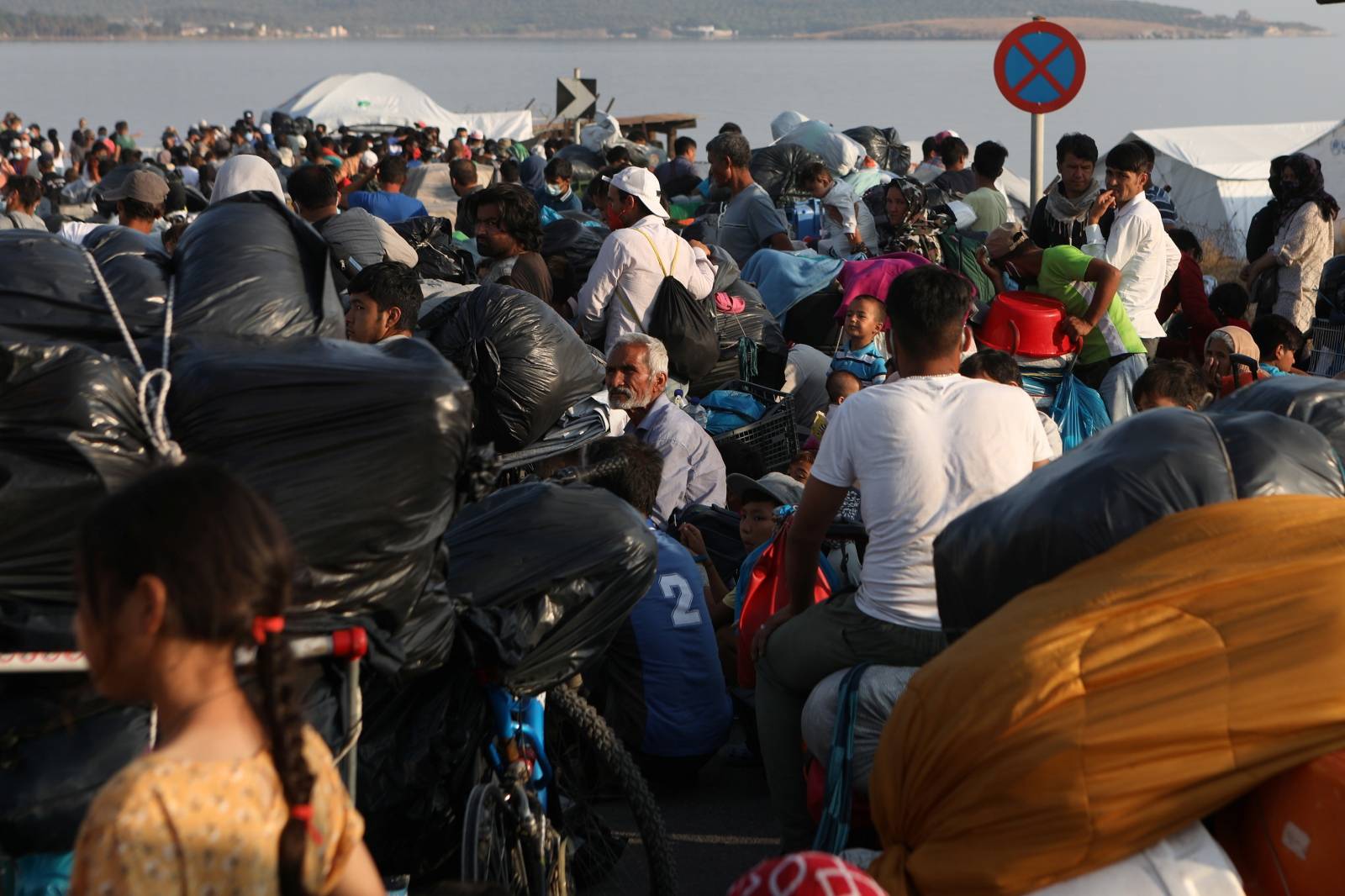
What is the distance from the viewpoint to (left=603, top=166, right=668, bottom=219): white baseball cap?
772 centimetres

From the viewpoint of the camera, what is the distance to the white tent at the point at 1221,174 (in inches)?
760

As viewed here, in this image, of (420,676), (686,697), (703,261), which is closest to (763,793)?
(686,697)

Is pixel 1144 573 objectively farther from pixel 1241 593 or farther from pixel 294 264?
pixel 294 264

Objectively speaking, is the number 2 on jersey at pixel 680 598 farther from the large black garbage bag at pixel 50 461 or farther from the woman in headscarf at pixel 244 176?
the woman in headscarf at pixel 244 176

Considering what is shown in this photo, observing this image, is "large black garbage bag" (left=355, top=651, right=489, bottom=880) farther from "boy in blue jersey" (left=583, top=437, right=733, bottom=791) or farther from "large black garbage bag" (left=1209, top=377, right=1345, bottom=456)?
"large black garbage bag" (left=1209, top=377, right=1345, bottom=456)

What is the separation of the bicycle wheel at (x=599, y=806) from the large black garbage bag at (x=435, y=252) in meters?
4.62

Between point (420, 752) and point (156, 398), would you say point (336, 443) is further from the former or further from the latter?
point (420, 752)

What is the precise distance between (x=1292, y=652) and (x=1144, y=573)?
0.92ft

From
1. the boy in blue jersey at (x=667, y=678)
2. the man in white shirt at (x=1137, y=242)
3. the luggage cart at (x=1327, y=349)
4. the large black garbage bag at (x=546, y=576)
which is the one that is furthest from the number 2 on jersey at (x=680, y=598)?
the luggage cart at (x=1327, y=349)

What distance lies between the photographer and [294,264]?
3.59 metres

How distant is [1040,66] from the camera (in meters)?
9.59

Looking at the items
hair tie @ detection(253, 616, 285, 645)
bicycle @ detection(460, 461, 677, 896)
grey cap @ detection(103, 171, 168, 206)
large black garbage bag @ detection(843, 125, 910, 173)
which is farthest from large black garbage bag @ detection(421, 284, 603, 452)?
large black garbage bag @ detection(843, 125, 910, 173)

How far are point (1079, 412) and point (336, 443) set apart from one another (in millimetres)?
4743

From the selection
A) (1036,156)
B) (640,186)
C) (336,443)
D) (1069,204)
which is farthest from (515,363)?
(1036,156)
